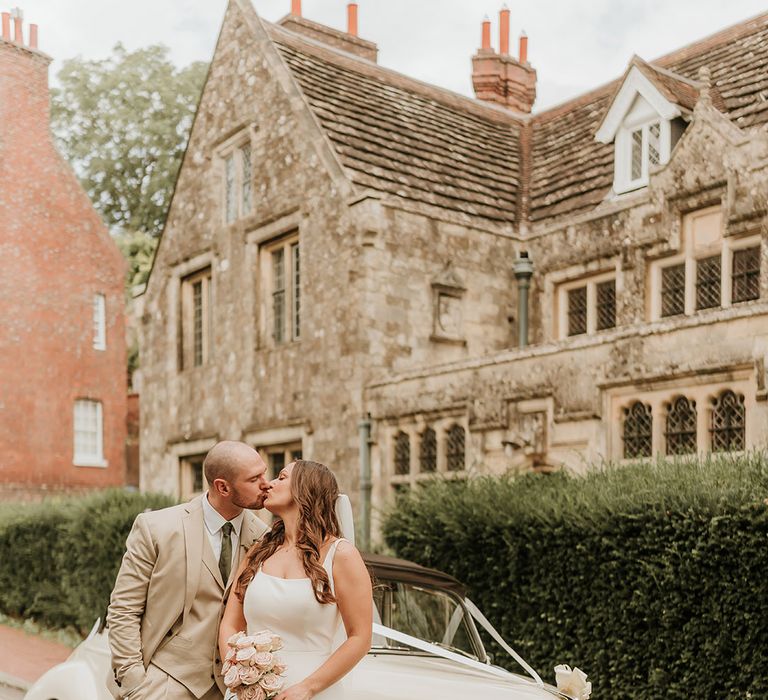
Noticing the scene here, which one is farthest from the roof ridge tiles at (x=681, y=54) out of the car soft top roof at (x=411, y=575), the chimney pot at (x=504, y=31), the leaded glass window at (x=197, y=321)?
the car soft top roof at (x=411, y=575)

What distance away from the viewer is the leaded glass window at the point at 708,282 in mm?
13797

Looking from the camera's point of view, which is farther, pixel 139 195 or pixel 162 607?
pixel 139 195

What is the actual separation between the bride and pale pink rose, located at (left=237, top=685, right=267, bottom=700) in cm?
7

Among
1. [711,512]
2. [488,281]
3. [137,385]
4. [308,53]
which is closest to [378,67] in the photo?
[308,53]

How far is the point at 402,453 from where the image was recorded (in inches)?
581

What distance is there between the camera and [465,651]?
5.82 m

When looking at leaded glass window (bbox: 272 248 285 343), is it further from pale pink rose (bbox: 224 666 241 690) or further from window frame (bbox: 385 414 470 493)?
pale pink rose (bbox: 224 666 241 690)

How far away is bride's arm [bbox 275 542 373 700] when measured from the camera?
376 cm

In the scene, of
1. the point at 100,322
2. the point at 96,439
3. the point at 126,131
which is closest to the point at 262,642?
the point at 96,439

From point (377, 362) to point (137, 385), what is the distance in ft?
77.2

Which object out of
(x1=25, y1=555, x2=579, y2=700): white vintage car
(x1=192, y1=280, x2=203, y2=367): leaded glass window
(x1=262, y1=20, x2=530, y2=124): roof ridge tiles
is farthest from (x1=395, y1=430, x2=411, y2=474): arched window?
(x1=25, y1=555, x2=579, y2=700): white vintage car

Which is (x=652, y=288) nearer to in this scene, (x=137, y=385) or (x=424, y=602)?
(x=424, y=602)

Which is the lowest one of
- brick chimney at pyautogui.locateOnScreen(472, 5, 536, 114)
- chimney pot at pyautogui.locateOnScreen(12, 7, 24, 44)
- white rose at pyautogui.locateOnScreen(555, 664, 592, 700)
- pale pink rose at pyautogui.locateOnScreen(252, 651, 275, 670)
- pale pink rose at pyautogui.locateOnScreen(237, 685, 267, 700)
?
white rose at pyautogui.locateOnScreen(555, 664, 592, 700)

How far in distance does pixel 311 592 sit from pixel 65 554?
12.6 meters
